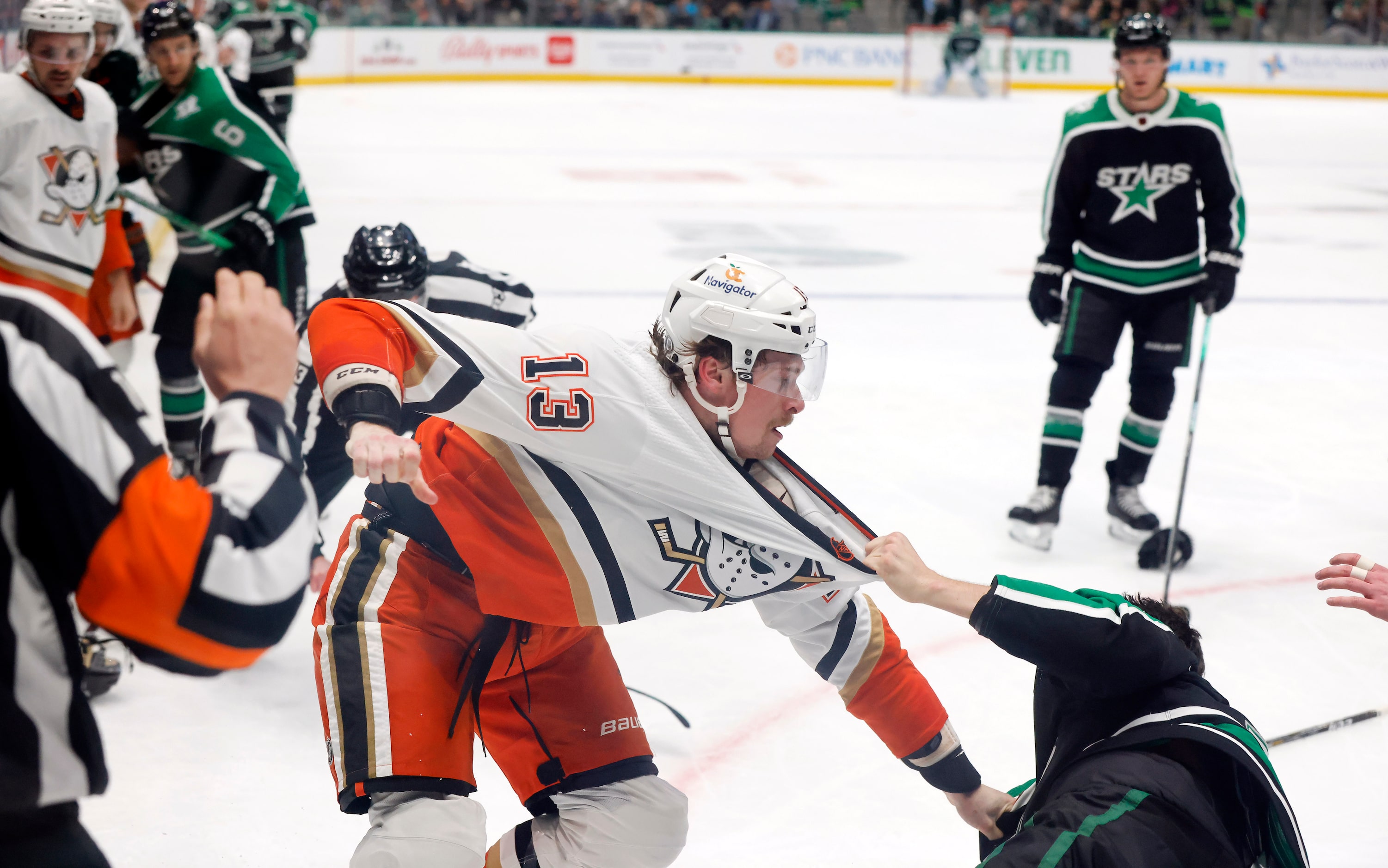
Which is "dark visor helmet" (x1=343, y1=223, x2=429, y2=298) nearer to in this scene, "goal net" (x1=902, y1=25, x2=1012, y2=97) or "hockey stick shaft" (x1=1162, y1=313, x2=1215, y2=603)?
"hockey stick shaft" (x1=1162, y1=313, x2=1215, y2=603)

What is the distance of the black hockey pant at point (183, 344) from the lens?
4.11 meters

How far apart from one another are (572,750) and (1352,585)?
126 cm

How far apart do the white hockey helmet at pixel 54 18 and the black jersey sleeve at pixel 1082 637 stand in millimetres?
2906

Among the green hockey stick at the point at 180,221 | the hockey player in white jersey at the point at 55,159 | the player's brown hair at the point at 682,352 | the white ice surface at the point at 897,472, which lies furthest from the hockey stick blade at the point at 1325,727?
the hockey player in white jersey at the point at 55,159

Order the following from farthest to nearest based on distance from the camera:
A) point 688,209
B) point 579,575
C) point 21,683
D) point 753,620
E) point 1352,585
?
point 688,209
point 753,620
point 1352,585
point 579,575
point 21,683

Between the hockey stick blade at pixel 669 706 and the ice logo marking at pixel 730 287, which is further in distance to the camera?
the hockey stick blade at pixel 669 706

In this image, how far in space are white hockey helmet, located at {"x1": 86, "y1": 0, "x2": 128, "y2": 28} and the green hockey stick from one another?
0.68 meters

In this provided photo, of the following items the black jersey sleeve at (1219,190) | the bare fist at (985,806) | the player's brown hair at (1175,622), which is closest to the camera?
the player's brown hair at (1175,622)

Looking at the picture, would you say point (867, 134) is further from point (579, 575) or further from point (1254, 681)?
point (579, 575)

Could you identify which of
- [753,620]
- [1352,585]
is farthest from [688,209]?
[1352,585]

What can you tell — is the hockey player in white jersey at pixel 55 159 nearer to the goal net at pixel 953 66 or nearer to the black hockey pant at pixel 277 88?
the black hockey pant at pixel 277 88

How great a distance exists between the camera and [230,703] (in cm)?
301

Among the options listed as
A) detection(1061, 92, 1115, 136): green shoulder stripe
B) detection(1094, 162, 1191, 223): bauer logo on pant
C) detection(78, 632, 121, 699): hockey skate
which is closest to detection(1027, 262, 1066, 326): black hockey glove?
detection(1094, 162, 1191, 223): bauer logo on pant

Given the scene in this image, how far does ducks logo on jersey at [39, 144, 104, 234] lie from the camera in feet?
11.8
